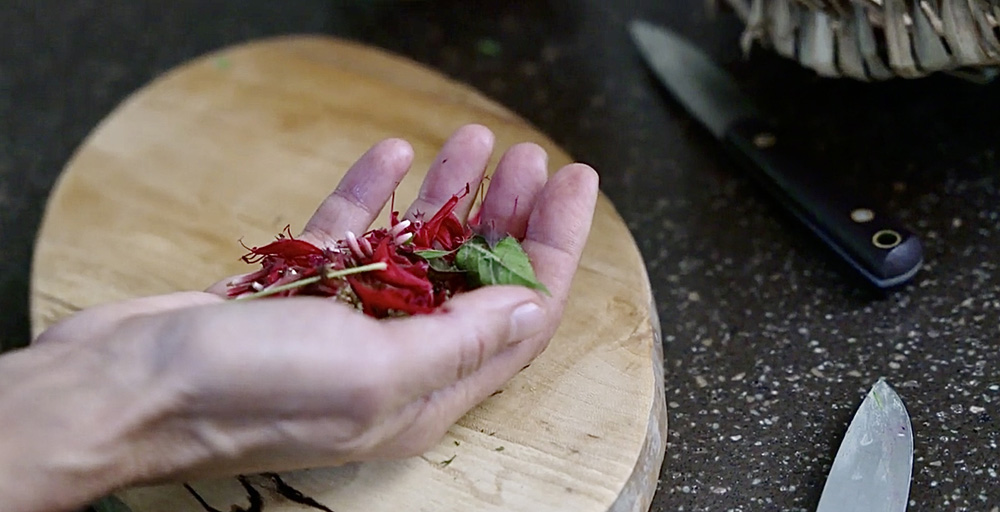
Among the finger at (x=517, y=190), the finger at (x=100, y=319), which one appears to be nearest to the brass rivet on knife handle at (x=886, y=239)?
the finger at (x=517, y=190)

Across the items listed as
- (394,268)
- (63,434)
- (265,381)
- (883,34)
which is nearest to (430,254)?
(394,268)

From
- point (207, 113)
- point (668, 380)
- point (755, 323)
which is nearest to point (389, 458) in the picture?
point (668, 380)

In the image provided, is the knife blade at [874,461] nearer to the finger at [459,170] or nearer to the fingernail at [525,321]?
the fingernail at [525,321]

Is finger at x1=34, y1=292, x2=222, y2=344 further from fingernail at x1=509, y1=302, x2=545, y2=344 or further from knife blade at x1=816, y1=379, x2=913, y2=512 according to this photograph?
knife blade at x1=816, y1=379, x2=913, y2=512

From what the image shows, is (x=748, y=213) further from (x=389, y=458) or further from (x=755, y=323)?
(x=389, y=458)

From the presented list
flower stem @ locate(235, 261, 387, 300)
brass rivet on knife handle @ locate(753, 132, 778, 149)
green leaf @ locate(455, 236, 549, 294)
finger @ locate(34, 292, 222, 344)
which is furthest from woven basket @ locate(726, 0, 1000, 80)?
finger @ locate(34, 292, 222, 344)
